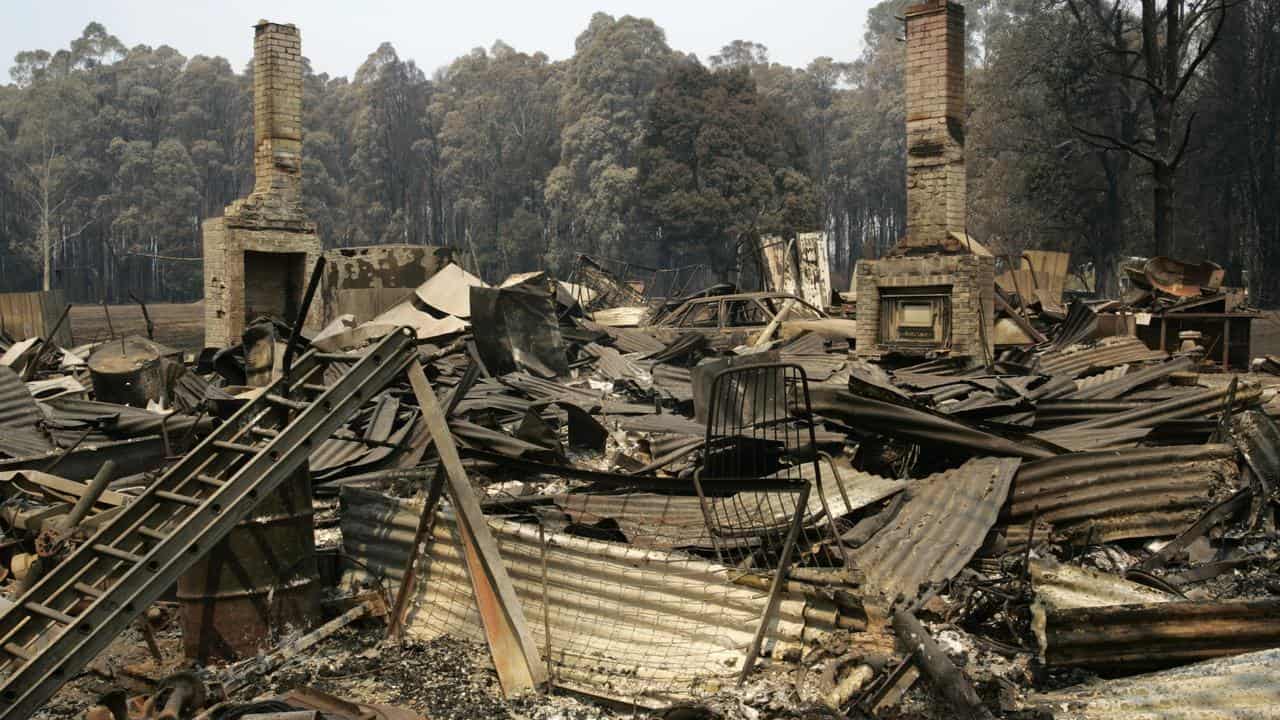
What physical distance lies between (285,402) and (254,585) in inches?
37.9

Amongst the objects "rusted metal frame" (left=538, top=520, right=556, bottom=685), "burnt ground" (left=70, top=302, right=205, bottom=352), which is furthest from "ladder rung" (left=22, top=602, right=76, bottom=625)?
"burnt ground" (left=70, top=302, right=205, bottom=352)

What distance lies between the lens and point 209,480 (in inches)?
165

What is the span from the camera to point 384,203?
Answer: 194 feet

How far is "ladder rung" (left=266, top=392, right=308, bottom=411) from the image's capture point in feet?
14.7

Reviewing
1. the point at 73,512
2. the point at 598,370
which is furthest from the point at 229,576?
the point at 598,370

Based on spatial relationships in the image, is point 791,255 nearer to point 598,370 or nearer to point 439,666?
point 598,370

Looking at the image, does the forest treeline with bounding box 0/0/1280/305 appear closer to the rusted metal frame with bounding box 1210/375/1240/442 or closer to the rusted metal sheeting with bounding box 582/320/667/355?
the rusted metal sheeting with bounding box 582/320/667/355

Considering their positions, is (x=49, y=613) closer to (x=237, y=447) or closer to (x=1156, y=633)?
(x=237, y=447)

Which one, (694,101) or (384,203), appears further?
(384,203)

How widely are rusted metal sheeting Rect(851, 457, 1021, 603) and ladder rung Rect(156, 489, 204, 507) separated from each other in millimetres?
2936

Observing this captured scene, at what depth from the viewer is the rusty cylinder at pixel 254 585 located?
4660mm

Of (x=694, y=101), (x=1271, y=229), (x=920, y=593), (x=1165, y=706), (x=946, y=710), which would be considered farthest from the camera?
(x=694, y=101)

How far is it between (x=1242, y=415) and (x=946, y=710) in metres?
4.04

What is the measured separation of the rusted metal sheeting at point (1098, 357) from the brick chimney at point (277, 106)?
37.8 feet
